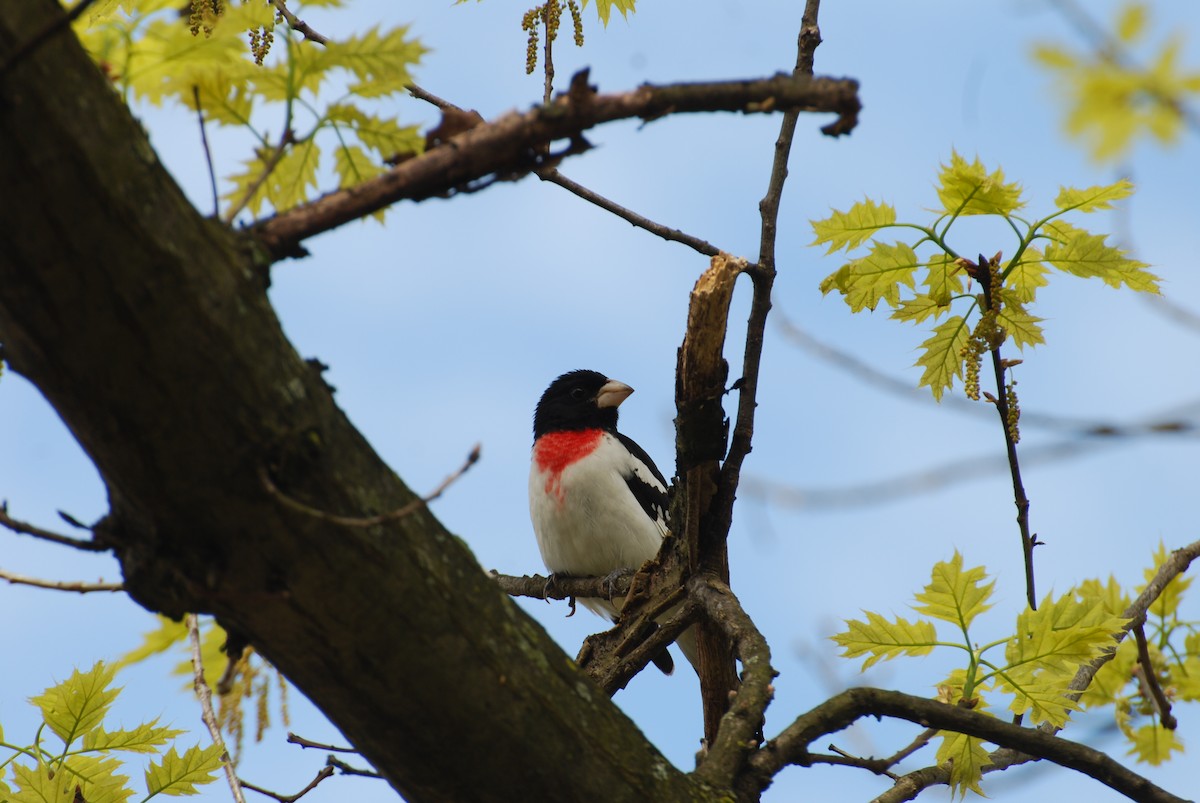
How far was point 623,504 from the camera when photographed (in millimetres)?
7020

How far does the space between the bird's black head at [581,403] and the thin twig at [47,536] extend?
533cm

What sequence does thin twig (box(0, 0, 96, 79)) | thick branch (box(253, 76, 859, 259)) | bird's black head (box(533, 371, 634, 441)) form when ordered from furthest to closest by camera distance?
bird's black head (box(533, 371, 634, 441)) < thick branch (box(253, 76, 859, 259)) < thin twig (box(0, 0, 96, 79))

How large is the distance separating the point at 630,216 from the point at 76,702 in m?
2.55

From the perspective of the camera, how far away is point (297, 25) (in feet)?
14.4

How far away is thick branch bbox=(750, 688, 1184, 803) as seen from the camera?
297 centimetres

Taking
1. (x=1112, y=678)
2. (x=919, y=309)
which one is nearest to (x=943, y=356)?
(x=919, y=309)

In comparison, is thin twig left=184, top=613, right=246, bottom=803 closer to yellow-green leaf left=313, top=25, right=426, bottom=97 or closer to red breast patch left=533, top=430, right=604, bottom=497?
yellow-green leaf left=313, top=25, right=426, bottom=97

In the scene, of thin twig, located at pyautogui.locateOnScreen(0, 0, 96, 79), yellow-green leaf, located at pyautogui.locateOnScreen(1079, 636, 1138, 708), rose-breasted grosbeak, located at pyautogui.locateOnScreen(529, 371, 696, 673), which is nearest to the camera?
thin twig, located at pyautogui.locateOnScreen(0, 0, 96, 79)

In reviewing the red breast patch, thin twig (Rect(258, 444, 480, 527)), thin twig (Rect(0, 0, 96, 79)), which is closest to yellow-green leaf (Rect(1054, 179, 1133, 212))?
thin twig (Rect(258, 444, 480, 527))

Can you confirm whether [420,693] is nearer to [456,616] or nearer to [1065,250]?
[456,616]

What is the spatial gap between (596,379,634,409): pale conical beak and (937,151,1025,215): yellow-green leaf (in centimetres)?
417

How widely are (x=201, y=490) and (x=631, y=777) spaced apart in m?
1.22

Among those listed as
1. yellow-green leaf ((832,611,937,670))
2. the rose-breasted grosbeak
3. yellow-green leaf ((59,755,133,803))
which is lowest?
yellow-green leaf ((59,755,133,803))

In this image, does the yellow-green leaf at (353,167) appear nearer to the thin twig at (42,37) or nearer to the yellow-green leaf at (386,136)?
the yellow-green leaf at (386,136)
